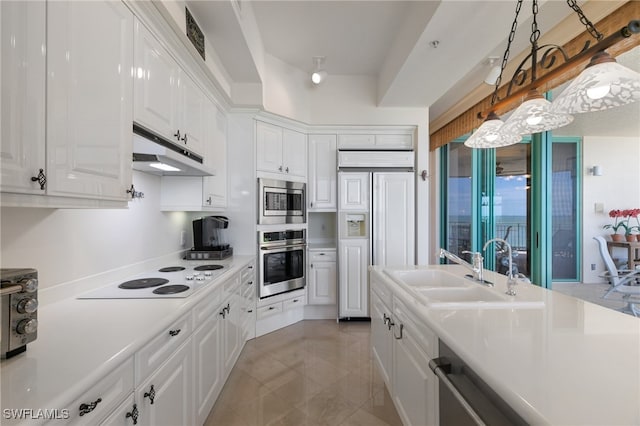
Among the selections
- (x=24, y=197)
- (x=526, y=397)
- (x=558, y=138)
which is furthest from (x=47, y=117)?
(x=558, y=138)

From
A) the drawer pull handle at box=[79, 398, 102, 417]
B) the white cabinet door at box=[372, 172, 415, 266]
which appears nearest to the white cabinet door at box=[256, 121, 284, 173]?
the white cabinet door at box=[372, 172, 415, 266]

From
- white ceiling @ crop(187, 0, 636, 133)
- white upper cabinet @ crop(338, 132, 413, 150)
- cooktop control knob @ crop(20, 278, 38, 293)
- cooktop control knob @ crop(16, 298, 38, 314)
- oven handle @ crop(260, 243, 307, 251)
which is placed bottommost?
oven handle @ crop(260, 243, 307, 251)

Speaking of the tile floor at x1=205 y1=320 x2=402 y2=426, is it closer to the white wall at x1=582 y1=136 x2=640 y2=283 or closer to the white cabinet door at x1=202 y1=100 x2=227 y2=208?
the white cabinet door at x1=202 y1=100 x2=227 y2=208

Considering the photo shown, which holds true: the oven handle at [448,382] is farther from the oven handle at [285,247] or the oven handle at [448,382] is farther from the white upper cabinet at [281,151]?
the white upper cabinet at [281,151]

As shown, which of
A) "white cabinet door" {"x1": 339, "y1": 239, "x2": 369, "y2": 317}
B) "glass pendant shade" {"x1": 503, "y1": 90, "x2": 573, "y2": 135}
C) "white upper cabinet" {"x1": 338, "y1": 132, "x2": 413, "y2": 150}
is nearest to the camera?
"glass pendant shade" {"x1": 503, "y1": 90, "x2": 573, "y2": 135}

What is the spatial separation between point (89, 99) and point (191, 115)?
1034 mm

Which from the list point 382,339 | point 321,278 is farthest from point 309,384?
point 321,278

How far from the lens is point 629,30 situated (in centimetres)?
90

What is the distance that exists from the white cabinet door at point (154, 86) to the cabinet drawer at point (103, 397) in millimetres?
1160

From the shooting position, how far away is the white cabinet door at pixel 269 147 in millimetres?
3078

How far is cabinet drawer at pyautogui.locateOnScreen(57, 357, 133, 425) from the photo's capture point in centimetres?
73

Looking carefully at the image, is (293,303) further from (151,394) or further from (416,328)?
(151,394)

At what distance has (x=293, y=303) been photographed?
10.9 ft

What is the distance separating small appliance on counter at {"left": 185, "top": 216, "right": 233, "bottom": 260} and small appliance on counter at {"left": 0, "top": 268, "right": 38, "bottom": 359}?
5.53 feet
